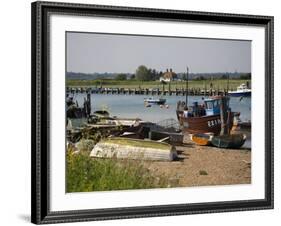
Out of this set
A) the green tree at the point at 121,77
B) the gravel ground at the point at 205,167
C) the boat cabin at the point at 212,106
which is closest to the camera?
the green tree at the point at 121,77

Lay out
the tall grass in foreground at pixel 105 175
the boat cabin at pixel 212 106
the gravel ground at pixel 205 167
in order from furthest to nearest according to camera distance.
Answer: the boat cabin at pixel 212 106 < the gravel ground at pixel 205 167 < the tall grass in foreground at pixel 105 175

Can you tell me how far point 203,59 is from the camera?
4062 mm

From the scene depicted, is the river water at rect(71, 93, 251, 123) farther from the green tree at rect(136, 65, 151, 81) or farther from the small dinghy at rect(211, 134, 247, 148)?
the small dinghy at rect(211, 134, 247, 148)

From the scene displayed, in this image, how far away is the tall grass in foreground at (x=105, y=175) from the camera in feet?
12.3

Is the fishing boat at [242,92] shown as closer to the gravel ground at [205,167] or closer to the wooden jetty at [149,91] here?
the wooden jetty at [149,91]

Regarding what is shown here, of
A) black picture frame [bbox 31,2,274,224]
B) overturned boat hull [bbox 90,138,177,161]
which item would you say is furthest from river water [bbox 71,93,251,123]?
black picture frame [bbox 31,2,274,224]

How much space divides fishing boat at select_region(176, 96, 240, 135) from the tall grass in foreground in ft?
1.03

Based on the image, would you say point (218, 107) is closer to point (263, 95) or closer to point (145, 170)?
point (263, 95)

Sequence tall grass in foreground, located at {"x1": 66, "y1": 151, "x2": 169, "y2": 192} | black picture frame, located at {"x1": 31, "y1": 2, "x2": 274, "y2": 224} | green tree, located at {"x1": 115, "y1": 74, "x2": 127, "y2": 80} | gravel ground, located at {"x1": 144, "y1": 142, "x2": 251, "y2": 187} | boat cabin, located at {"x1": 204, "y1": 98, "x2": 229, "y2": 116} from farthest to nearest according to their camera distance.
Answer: boat cabin, located at {"x1": 204, "y1": 98, "x2": 229, "y2": 116}
gravel ground, located at {"x1": 144, "y1": 142, "x2": 251, "y2": 187}
green tree, located at {"x1": 115, "y1": 74, "x2": 127, "y2": 80}
tall grass in foreground, located at {"x1": 66, "y1": 151, "x2": 169, "y2": 192}
black picture frame, located at {"x1": 31, "y1": 2, "x2": 274, "y2": 224}

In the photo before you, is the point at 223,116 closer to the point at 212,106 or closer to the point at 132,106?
the point at 212,106

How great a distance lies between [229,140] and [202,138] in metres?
0.17

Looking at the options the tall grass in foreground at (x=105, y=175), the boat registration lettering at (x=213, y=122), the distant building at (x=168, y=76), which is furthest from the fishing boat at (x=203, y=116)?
the tall grass in foreground at (x=105, y=175)

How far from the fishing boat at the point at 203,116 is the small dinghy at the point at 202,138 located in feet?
0.05

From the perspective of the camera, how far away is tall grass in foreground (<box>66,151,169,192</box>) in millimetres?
3740
